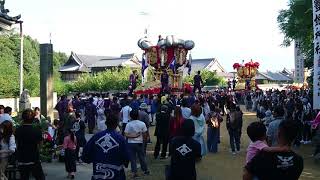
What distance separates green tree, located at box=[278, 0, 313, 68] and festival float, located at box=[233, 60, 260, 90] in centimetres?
2800

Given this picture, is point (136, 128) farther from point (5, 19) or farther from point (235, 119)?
point (235, 119)

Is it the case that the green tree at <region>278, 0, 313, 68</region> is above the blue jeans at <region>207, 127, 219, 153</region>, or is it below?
above

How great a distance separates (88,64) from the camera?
6719 cm

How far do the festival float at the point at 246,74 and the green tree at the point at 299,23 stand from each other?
1102 inches

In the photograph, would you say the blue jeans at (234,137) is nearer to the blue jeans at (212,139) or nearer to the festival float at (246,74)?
the blue jeans at (212,139)

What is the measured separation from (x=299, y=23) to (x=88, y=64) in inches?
1993

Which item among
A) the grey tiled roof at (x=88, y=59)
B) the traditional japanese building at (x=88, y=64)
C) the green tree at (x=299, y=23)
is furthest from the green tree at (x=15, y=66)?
the green tree at (x=299, y=23)

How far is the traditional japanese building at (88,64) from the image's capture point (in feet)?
209

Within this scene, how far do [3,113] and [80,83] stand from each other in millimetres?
39551

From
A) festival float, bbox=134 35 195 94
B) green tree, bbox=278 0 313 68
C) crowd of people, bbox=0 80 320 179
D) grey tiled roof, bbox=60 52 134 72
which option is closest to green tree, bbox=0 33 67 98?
grey tiled roof, bbox=60 52 134 72

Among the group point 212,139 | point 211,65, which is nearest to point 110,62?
point 211,65

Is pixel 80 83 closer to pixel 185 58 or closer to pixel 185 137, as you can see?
pixel 185 58

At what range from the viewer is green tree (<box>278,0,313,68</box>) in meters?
18.7

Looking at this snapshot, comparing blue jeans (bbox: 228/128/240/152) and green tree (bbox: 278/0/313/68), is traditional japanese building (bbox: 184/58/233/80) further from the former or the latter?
blue jeans (bbox: 228/128/240/152)
